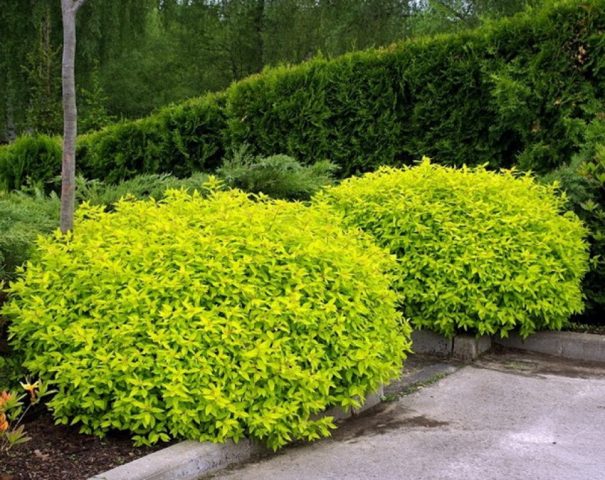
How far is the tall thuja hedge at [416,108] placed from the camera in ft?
20.5

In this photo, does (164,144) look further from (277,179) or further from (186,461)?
(186,461)

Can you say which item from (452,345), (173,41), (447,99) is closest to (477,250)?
(452,345)

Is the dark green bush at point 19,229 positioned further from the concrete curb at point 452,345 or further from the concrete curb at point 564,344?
the concrete curb at point 564,344

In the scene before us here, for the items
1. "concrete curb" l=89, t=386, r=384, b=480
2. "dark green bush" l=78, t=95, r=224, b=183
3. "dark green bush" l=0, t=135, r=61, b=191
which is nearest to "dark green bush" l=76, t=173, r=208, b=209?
"dark green bush" l=78, t=95, r=224, b=183

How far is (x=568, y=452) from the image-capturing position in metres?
3.38

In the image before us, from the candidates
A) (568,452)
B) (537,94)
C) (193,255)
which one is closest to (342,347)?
(193,255)

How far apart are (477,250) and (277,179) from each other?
2.14m

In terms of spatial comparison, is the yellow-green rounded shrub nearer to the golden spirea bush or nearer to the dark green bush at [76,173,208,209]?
the golden spirea bush

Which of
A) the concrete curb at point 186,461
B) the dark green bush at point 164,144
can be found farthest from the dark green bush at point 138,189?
the concrete curb at point 186,461

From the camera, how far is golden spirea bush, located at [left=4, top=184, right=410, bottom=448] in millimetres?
3154

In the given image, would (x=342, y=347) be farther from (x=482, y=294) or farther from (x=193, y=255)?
(x=482, y=294)

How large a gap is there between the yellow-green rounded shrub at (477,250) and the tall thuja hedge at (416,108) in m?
1.34

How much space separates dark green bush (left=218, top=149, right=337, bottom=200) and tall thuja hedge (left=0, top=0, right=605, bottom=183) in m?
1.28

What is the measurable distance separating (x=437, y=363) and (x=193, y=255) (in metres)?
2.28
